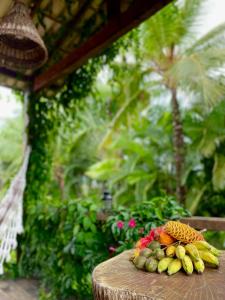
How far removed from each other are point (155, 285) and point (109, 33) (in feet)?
5.40

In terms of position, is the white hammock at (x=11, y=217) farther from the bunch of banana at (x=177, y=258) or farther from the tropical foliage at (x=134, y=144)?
the bunch of banana at (x=177, y=258)

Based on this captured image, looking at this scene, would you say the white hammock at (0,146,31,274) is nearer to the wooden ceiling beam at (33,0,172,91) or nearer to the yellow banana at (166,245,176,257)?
the wooden ceiling beam at (33,0,172,91)

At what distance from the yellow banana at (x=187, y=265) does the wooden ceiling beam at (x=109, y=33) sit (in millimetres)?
1437

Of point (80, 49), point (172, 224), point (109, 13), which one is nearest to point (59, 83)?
point (80, 49)

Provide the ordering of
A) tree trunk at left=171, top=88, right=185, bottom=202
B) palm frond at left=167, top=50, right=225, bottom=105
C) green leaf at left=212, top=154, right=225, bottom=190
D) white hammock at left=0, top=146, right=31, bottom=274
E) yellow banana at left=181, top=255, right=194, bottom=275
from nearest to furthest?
1. yellow banana at left=181, top=255, right=194, bottom=275
2. white hammock at left=0, top=146, right=31, bottom=274
3. palm frond at left=167, top=50, right=225, bottom=105
4. green leaf at left=212, top=154, right=225, bottom=190
5. tree trunk at left=171, top=88, right=185, bottom=202

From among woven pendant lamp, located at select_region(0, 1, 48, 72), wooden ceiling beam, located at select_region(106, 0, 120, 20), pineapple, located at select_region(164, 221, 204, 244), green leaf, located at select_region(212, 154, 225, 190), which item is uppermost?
wooden ceiling beam, located at select_region(106, 0, 120, 20)

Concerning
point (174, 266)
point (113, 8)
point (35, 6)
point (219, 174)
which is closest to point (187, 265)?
point (174, 266)

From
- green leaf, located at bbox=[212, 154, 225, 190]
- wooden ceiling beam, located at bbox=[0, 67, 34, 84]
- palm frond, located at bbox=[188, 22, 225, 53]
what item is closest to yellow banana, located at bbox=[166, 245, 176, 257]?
wooden ceiling beam, located at bbox=[0, 67, 34, 84]

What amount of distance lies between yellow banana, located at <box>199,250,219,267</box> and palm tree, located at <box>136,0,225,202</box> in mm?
2353

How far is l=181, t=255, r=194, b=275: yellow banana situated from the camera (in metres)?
0.84

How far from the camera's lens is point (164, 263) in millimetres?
869

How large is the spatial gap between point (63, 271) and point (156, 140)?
3101mm

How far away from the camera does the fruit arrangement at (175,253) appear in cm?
86

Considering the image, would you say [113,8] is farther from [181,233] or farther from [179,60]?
[181,233]
